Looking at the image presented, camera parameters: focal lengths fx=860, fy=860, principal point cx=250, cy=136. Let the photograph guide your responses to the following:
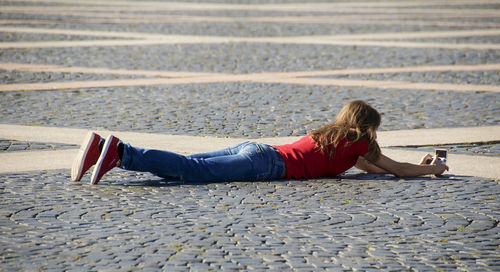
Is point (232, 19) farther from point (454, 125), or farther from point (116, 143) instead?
point (116, 143)

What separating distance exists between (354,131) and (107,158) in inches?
63.7

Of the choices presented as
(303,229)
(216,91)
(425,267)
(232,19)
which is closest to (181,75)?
(216,91)

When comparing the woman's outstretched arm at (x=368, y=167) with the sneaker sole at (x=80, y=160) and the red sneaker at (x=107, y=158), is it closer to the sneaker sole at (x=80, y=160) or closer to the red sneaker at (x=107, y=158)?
the red sneaker at (x=107, y=158)

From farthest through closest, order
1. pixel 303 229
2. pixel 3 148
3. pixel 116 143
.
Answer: pixel 3 148 → pixel 116 143 → pixel 303 229

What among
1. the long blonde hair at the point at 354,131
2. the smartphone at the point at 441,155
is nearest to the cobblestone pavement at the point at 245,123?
the smartphone at the point at 441,155

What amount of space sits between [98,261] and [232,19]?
18.2 m

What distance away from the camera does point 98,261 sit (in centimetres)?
393

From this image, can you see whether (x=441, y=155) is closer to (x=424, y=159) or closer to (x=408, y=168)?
(x=424, y=159)

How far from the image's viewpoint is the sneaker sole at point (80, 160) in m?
5.49

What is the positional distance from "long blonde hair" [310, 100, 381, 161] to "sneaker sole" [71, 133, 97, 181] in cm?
146

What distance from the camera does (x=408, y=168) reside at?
582 cm

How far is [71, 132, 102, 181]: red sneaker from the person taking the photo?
549 centimetres

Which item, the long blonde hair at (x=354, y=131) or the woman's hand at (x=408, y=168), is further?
the woman's hand at (x=408, y=168)

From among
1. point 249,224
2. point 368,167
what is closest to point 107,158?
point 249,224
